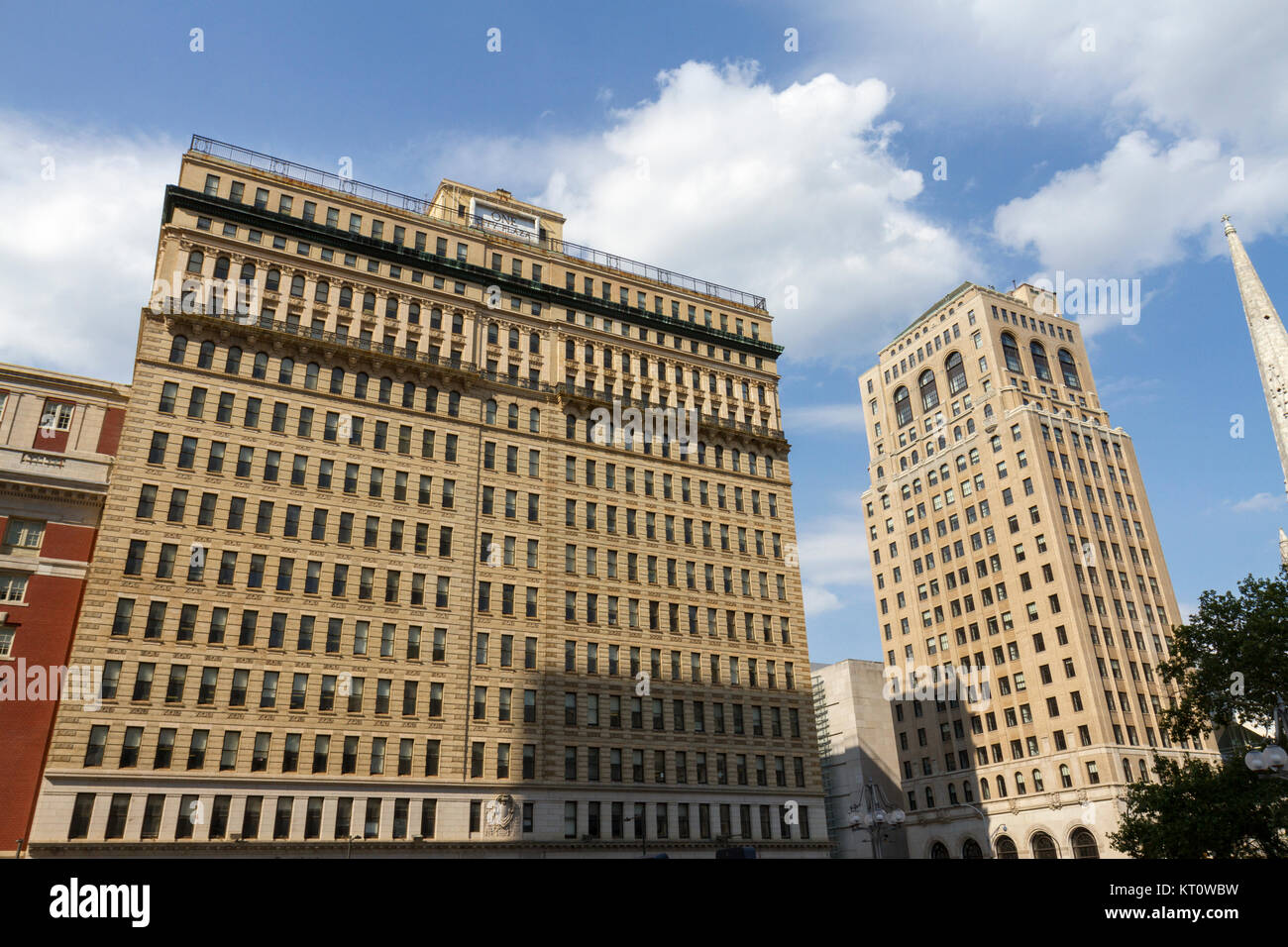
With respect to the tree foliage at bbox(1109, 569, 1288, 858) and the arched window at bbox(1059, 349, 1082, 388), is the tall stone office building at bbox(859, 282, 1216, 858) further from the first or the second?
the tree foliage at bbox(1109, 569, 1288, 858)

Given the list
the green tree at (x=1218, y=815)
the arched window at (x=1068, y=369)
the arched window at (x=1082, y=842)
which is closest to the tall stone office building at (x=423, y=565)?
the green tree at (x=1218, y=815)

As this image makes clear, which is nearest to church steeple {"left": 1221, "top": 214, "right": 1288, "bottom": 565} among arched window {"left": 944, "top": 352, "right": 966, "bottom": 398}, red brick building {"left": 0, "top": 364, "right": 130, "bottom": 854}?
arched window {"left": 944, "top": 352, "right": 966, "bottom": 398}

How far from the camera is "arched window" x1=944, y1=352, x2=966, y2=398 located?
115750 millimetres

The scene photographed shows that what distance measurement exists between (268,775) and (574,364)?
3999cm

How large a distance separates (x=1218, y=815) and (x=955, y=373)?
7926 centimetres

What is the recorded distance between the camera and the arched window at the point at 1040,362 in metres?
113

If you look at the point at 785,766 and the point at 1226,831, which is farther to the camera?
the point at 785,766

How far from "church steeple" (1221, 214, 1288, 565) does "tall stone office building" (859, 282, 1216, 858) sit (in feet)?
195

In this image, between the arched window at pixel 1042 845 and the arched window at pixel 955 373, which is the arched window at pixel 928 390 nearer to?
the arched window at pixel 955 373

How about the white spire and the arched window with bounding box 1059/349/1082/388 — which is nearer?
the arched window with bounding box 1059/349/1082/388

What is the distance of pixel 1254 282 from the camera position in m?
161

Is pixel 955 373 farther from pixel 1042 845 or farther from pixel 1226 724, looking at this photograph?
pixel 1226 724

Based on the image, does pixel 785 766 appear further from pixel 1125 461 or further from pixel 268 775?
pixel 1125 461
